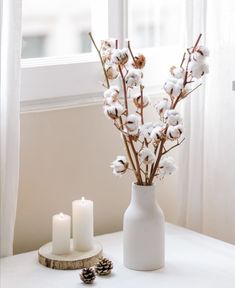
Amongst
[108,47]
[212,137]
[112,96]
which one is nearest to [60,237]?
[112,96]

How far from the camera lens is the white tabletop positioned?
1644 mm

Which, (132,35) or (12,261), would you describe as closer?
(12,261)

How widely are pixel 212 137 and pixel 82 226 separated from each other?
542 millimetres

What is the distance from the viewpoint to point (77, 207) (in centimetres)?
180

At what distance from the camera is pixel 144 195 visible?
5.60ft

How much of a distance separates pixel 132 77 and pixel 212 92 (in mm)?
486

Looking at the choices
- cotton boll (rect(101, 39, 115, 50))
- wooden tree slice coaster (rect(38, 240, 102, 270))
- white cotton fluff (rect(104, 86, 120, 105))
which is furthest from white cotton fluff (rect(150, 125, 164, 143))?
wooden tree slice coaster (rect(38, 240, 102, 270))

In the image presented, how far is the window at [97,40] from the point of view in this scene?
Result: 1.94 metres

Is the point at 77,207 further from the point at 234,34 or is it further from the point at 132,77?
the point at 234,34

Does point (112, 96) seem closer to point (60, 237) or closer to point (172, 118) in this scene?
point (172, 118)

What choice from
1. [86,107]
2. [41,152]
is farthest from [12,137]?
[86,107]

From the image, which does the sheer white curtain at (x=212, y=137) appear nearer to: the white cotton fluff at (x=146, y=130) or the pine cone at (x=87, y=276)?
the white cotton fluff at (x=146, y=130)

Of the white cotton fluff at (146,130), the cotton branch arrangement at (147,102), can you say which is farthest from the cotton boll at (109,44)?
the white cotton fluff at (146,130)

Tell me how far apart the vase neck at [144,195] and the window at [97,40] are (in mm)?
Answer: 409
